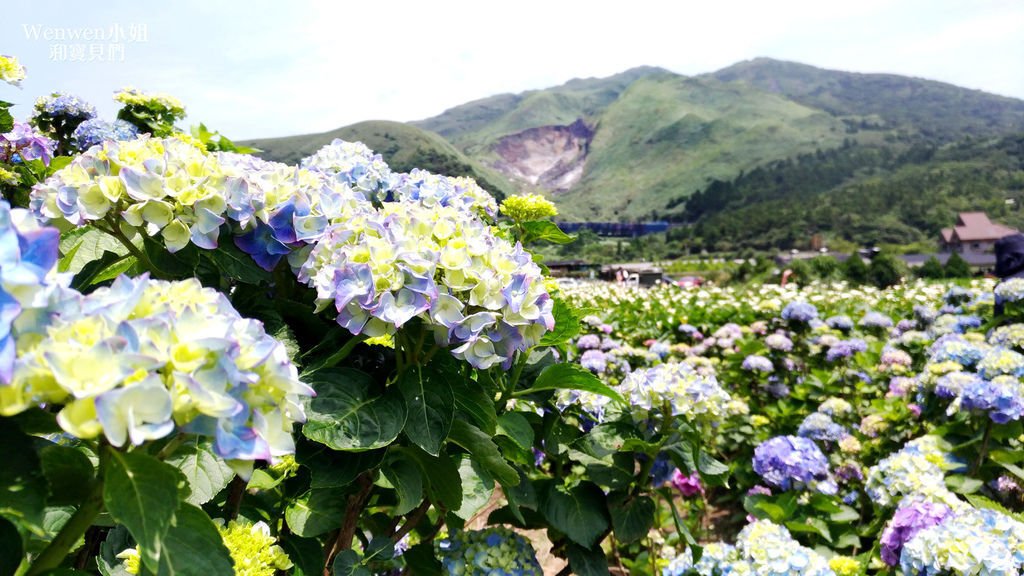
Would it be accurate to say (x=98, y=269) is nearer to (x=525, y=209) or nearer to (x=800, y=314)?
(x=525, y=209)

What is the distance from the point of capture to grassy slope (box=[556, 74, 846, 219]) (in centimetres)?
13825

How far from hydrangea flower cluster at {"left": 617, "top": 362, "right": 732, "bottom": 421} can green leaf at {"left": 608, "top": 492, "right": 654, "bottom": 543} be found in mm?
290

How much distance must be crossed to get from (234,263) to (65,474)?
62 cm

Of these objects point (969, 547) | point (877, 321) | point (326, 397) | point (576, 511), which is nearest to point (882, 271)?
point (877, 321)

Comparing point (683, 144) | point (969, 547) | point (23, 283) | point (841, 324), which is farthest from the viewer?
point (683, 144)

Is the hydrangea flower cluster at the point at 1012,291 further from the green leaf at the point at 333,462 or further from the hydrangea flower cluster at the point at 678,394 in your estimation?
the green leaf at the point at 333,462

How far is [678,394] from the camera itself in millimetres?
1974

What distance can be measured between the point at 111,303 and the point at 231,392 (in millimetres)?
150

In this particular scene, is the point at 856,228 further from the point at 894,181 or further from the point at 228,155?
the point at 228,155

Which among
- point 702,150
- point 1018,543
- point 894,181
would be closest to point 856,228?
point 894,181

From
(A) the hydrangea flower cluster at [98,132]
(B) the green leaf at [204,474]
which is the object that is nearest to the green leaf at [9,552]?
(B) the green leaf at [204,474]

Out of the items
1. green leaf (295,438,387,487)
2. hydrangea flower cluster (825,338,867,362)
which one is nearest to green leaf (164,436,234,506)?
green leaf (295,438,387,487)

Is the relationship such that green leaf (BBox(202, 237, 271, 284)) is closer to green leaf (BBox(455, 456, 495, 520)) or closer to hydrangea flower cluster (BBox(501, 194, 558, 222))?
green leaf (BBox(455, 456, 495, 520))

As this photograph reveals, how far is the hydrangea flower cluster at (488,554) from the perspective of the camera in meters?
1.65
